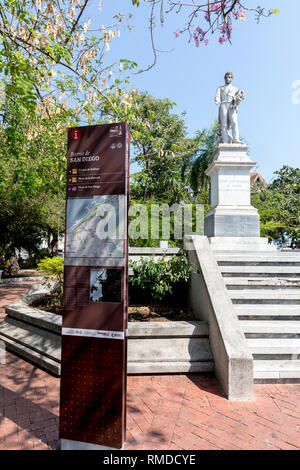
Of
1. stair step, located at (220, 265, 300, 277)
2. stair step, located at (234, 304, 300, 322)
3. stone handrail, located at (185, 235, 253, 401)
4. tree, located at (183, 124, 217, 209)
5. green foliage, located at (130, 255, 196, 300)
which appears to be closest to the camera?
stone handrail, located at (185, 235, 253, 401)

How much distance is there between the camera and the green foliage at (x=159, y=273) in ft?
18.1

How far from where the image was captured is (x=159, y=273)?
556 cm

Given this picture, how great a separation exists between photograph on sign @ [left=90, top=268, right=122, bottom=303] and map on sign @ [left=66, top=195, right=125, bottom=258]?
16 centimetres

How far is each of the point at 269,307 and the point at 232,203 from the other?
435 centimetres

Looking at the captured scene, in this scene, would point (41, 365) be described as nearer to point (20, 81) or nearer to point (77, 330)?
point (77, 330)

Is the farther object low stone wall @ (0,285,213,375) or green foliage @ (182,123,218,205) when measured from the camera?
green foliage @ (182,123,218,205)

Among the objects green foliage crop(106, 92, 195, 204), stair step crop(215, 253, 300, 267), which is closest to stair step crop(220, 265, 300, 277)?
stair step crop(215, 253, 300, 267)

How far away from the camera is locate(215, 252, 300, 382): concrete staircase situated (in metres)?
4.27

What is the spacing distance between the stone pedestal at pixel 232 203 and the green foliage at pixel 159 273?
2.58 meters

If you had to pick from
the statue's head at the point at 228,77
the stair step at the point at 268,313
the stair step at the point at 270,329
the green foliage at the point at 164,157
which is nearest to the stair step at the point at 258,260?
the stair step at the point at 268,313

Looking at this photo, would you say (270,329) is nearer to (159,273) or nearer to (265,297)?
(265,297)

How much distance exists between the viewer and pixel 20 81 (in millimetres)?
4410

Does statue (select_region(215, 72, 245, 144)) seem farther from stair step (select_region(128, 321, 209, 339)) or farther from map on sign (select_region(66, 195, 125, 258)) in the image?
map on sign (select_region(66, 195, 125, 258))

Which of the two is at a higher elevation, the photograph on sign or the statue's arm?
the statue's arm
